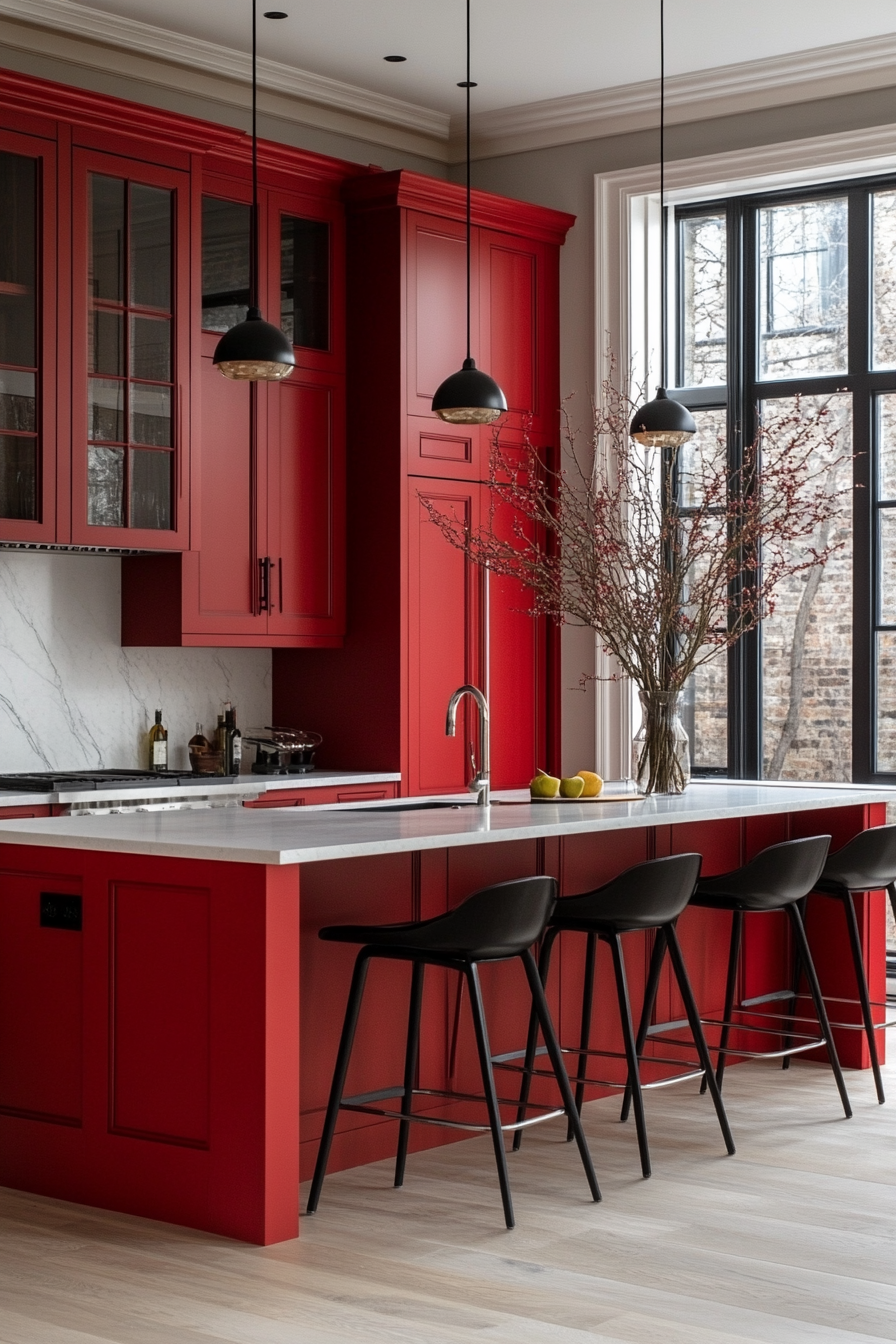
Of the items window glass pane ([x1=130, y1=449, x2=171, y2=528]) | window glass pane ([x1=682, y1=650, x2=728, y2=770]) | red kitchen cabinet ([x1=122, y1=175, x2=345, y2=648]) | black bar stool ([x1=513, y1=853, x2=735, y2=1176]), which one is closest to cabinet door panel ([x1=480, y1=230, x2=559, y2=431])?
red kitchen cabinet ([x1=122, y1=175, x2=345, y2=648])

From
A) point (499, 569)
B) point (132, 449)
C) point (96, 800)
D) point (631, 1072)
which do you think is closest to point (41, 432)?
point (132, 449)

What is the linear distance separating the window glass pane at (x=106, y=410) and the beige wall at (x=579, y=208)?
79.3 inches

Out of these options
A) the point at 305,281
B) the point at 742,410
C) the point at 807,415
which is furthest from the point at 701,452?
the point at 305,281

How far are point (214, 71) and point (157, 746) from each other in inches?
96.5

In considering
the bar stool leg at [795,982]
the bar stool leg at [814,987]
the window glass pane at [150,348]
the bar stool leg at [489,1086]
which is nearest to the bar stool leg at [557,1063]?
the bar stool leg at [489,1086]

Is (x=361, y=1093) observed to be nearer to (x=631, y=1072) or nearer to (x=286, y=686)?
(x=631, y=1072)

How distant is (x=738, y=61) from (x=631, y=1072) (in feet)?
13.1

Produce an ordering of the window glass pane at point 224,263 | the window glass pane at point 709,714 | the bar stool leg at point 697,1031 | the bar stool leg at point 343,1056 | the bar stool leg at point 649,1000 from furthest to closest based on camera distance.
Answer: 1. the window glass pane at point 709,714
2. the window glass pane at point 224,263
3. the bar stool leg at point 649,1000
4. the bar stool leg at point 697,1031
5. the bar stool leg at point 343,1056

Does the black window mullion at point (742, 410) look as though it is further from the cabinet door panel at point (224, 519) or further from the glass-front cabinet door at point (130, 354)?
the glass-front cabinet door at point (130, 354)

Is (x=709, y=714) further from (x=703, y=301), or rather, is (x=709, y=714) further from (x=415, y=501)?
(x=703, y=301)

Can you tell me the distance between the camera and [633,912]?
13.6ft

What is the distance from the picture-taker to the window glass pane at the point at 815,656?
658 cm

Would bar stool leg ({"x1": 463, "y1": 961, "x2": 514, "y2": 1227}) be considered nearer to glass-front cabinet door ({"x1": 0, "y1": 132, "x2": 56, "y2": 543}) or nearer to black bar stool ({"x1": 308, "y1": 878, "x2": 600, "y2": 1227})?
black bar stool ({"x1": 308, "y1": 878, "x2": 600, "y2": 1227})

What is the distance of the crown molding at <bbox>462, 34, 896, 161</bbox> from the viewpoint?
624 centimetres
